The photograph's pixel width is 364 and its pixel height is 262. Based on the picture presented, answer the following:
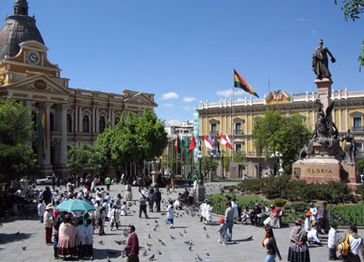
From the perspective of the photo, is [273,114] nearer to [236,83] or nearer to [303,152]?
[236,83]

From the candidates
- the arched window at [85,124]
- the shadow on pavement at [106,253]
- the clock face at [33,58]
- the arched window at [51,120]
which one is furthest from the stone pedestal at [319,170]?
the arched window at [85,124]

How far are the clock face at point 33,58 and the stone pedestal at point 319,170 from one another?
124ft

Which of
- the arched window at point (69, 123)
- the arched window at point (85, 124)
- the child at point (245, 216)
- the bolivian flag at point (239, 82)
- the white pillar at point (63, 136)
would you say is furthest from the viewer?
the arched window at point (85, 124)

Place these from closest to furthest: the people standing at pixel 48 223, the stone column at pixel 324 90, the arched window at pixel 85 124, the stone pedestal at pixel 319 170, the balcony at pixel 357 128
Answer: the people standing at pixel 48 223
the stone pedestal at pixel 319 170
the stone column at pixel 324 90
the balcony at pixel 357 128
the arched window at pixel 85 124

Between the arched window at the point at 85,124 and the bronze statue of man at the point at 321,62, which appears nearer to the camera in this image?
the bronze statue of man at the point at 321,62

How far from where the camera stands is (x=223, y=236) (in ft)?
49.9

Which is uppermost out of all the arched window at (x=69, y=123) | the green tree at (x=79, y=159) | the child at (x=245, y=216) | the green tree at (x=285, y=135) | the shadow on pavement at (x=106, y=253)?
the arched window at (x=69, y=123)

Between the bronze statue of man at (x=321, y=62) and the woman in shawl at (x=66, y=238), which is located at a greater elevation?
the bronze statue of man at (x=321, y=62)

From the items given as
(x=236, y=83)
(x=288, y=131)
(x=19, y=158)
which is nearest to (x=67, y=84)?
(x=236, y=83)

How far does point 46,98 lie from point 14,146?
90.1 feet

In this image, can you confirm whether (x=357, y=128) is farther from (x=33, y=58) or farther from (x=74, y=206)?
(x=74, y=206)

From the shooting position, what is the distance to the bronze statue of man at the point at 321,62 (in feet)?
87.6

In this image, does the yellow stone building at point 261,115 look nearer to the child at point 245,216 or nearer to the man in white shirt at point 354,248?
the child at point 245,216

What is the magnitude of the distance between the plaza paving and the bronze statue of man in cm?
1258
